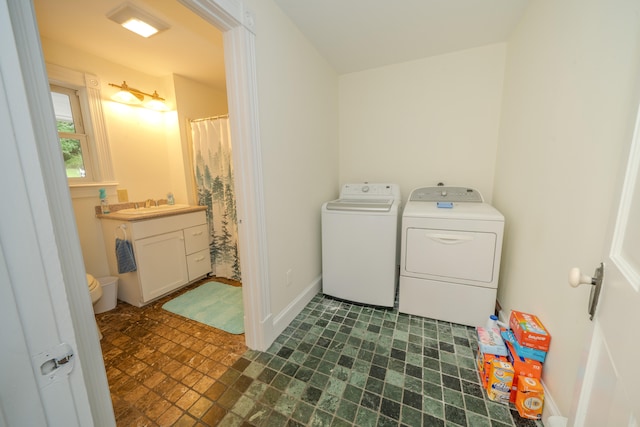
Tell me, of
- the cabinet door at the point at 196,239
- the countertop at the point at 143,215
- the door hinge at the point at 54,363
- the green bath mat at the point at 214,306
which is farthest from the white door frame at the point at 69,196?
→ the cabinet door at the point at 196,239

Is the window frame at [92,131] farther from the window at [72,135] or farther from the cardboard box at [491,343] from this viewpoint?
the cardboard box at [491,343]

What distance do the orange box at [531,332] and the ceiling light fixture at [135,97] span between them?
352 cm

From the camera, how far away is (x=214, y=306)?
212 cm

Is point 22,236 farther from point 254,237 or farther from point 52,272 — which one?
point 254,237

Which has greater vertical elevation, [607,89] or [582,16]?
[582,16]

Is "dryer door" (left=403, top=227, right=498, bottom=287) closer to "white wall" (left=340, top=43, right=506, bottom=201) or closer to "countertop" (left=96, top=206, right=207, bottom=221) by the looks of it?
"white wall" (left=340, top=43, right=506, bottom=201)

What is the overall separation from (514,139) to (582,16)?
0.81 metres

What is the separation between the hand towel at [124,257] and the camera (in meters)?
2.01

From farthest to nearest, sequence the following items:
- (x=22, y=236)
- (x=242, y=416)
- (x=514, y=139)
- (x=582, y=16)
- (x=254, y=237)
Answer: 1. (x=514, y=139)
2. (x=254, y=237)
3. (x=242, y=416)
4. (x=582, y=16)
5. (x=22, y=236)

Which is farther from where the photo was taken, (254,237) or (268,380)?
(254,237)

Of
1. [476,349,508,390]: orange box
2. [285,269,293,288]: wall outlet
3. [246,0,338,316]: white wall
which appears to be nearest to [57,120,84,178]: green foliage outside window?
[246,0,338,316]: white wall

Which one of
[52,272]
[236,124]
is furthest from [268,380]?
[236,124]

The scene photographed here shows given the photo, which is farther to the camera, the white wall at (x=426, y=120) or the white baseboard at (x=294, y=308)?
the white wall at (x=426, y=120)

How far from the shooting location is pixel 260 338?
1579 mm
